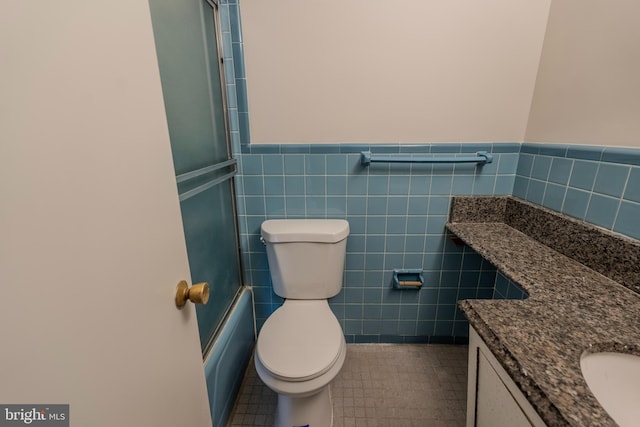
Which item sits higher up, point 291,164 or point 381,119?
point 381,119

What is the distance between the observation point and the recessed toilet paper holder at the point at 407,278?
1.56 meters

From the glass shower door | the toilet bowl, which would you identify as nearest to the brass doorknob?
the glass shower door

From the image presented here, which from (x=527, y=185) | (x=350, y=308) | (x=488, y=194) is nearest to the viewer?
(x=527, y=185)

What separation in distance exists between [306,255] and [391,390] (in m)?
0.83

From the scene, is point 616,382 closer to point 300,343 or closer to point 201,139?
point 300,343

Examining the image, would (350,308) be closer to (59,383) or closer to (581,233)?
(581,233)

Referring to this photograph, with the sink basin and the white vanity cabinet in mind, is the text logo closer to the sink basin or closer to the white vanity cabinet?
the white vanity cabinet

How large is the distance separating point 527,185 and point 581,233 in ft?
1.29

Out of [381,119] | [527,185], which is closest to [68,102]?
[381,119]

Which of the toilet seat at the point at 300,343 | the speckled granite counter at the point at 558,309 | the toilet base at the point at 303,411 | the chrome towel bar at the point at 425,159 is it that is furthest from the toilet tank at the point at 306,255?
the speckled granite counter at the point at 558,309

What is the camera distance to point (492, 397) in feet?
2.23

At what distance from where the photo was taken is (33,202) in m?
0.31

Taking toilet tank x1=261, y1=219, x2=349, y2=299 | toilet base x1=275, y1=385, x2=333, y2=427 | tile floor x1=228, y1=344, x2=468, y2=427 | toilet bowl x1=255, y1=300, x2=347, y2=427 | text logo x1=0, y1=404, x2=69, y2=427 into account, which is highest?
text logo x1=0, y1=404, x2=69, y2=427

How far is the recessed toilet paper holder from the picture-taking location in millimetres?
1556
